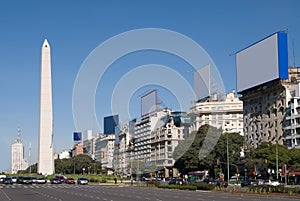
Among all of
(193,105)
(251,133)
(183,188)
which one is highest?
(193,105)

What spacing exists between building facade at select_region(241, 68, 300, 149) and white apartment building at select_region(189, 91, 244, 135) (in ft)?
128

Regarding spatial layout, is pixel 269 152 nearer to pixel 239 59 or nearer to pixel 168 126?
pixel 239 59

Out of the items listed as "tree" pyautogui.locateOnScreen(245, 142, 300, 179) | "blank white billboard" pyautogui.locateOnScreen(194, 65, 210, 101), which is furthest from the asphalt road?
"blank white billboard" pyautogui.locateOnScreen(194, 65, 210, 101)

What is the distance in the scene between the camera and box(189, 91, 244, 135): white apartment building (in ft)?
532

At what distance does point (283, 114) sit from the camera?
343 ft

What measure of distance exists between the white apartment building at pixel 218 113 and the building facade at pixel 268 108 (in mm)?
38994

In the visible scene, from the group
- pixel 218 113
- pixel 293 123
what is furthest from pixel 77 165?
pixel 293 123

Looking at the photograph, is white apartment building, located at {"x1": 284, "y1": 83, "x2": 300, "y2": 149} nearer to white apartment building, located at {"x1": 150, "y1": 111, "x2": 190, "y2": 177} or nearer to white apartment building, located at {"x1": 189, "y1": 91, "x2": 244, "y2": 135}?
white apartment building, located at {"x1": 150, "y1": 111, "x2": 190, "y2": 177}

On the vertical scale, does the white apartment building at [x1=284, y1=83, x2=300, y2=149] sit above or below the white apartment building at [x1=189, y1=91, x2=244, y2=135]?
below

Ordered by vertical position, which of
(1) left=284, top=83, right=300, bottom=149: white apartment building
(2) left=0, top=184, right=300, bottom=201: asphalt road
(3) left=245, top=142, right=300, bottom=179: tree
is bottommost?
(2) left=0, top=184, right=300, bottom=201: asphalt road

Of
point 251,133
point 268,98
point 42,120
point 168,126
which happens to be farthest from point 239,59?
point 168,126

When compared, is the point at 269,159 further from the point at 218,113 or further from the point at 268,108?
the point at 218,113

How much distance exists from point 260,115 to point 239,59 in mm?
13829

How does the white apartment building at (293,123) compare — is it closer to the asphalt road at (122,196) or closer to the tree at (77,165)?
the asphalt road at (122,196)
